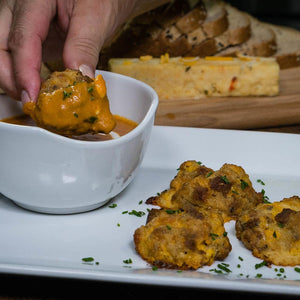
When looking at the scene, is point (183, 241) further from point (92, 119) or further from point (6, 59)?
point (6, 59)

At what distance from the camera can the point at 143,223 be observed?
2193 mm

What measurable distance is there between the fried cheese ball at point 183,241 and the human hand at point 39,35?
0.76 m

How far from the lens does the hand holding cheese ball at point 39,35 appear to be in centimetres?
231

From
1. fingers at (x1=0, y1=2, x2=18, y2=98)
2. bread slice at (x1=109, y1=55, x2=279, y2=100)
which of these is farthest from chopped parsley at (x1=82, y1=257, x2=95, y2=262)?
bread slice at (x1=109, y1=55, x2=279, y2=100)

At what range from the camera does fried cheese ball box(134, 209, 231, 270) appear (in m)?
1.87

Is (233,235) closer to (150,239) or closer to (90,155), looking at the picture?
(150,239)

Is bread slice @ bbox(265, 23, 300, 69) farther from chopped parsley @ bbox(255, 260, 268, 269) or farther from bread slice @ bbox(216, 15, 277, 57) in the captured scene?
chopped parsley @ bbox(255, 260, 268, 269)

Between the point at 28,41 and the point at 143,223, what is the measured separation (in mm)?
993

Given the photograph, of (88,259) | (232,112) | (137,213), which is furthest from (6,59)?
(232,112)

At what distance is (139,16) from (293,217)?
270 cm

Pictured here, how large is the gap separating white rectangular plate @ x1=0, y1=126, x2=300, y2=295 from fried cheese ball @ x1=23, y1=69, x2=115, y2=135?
0.41m

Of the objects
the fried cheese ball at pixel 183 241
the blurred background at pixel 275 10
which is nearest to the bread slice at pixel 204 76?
the fried cheese ball at pixel 183 241

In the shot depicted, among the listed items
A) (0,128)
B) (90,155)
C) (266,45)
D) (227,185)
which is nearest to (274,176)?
(227,185)

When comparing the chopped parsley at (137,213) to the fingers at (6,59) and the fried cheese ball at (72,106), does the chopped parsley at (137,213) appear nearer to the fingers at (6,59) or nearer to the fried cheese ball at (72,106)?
the fried cheese ball at (72,106)
